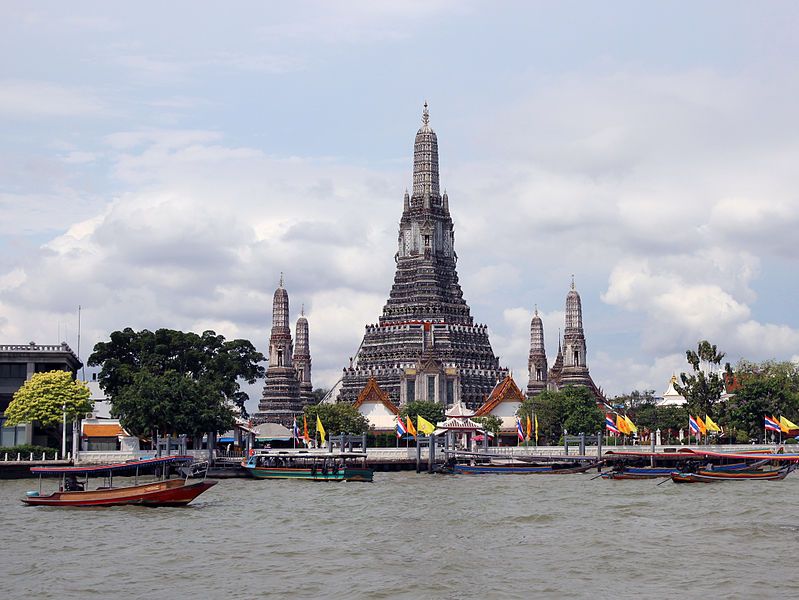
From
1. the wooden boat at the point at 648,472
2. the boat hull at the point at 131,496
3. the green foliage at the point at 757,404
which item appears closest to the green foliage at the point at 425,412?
the green foliage at the point at 757,404

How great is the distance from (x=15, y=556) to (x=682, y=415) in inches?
3789

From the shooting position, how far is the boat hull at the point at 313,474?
87.1m

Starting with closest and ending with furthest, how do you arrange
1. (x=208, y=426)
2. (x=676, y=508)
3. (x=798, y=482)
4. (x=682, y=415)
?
(x=676, y=508) < (x=798, y=482) < (x=208, y=426) < (x=682, y=415)

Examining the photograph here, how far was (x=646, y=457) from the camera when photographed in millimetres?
98938

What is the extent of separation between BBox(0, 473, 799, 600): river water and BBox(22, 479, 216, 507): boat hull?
1.73 feet

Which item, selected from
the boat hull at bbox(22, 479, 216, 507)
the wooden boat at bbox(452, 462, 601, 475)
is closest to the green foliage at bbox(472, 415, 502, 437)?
the wooden boat at bbox(452, 462, 601, 475)

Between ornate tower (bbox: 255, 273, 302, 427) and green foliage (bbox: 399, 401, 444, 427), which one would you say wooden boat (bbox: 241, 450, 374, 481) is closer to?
green foliage (bbox: 399, 401, 444, 427)

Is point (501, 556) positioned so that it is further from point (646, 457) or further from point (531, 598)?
point (646, 457)

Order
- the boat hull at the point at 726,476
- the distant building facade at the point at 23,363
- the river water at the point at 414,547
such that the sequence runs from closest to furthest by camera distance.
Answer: the river water at the point at 414,547 < the boat hull at the point at 726,476 < the distant building facade at the point at 23,363

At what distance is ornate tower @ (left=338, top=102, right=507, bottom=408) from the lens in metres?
154

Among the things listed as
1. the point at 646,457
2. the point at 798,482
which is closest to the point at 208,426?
the point at 646,457

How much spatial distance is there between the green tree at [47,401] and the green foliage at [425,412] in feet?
147

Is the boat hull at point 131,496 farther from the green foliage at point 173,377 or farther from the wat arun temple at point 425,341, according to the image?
the wat arun temple at point 425,341

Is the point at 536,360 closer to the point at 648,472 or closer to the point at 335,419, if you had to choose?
the point at 335,419
